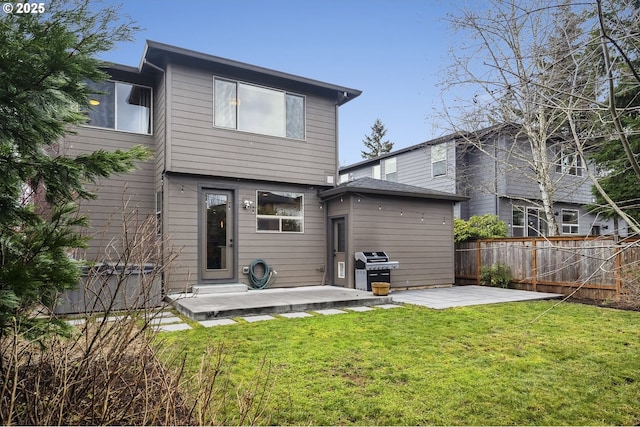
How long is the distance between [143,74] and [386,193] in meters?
6.52

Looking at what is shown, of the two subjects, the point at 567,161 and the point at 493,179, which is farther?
the point at 493,179

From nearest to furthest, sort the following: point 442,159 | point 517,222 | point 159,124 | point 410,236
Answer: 1. point 159,124
2. point 410,236
3. point 517,222
4. point 442,159

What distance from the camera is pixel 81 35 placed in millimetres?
2031

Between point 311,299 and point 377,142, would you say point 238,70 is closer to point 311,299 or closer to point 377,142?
point 311,299

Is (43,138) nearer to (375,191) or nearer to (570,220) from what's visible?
(375,191)

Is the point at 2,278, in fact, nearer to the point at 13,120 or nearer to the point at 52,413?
the point at 52,413

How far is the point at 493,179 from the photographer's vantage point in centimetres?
1363

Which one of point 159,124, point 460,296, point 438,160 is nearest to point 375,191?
point 460,296

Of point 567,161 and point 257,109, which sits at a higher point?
point 257,109

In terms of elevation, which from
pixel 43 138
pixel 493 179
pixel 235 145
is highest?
pixel 235 145

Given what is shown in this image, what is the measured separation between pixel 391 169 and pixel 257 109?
967 cm

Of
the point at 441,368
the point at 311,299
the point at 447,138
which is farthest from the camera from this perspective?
the point at 447,138

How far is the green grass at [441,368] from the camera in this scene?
8.96 feet

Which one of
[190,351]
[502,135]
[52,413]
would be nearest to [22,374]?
[52,413]
